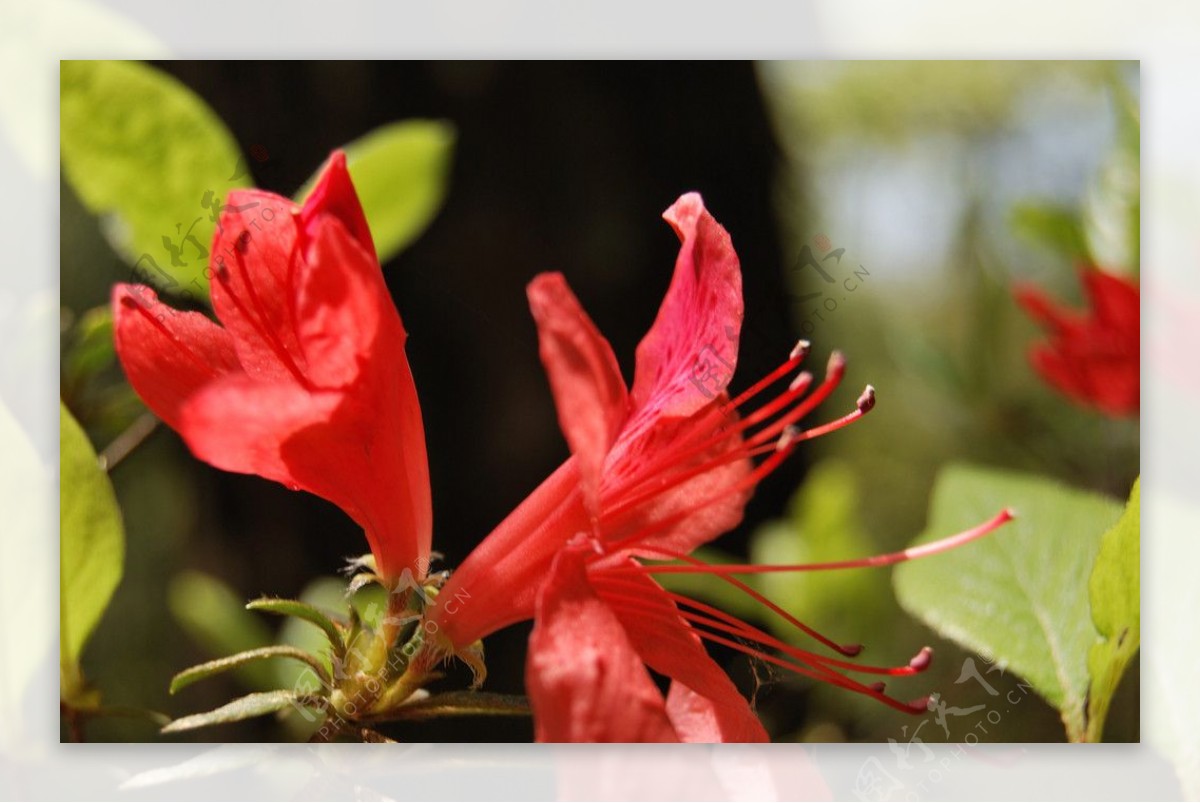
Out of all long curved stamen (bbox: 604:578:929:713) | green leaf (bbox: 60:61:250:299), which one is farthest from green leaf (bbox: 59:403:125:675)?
long curved stamen (bbox: 604:578:929:713)

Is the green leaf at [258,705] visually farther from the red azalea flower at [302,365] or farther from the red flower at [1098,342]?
the red flower at [1098,342]

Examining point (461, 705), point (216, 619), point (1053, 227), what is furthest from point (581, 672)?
point (1053, 227)

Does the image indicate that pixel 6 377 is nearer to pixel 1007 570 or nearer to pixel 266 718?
pixel 266 718

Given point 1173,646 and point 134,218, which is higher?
point 134,218

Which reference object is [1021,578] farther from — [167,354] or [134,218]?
[134,218]

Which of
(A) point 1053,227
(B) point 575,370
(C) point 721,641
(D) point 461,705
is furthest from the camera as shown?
(A) point 1053,227

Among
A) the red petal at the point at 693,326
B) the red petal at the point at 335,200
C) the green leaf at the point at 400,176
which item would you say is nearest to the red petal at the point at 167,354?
the red petal at the point at 335,200
